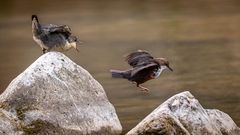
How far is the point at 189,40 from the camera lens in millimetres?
18547

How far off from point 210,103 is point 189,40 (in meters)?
7.04

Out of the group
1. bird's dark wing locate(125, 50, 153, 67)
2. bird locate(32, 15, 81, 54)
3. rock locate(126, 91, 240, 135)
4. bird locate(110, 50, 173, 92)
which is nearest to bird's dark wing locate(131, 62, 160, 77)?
bird locate(110, 50, 173, 92)

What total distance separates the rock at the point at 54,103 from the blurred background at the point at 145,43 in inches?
35.1

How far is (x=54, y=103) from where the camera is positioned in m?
9.03

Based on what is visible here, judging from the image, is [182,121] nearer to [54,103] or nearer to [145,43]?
[54,103]

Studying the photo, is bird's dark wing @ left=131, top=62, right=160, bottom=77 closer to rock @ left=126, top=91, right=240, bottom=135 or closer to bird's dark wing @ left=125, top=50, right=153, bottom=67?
bird's dark wing @ left=125, top=50, right=153, bottom=67

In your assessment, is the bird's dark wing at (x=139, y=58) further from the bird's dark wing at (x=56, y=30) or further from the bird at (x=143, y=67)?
the bird's dark wing at (x=56, y=30)

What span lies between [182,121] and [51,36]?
6.42 ft

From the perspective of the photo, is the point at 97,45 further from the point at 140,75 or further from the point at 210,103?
the point at 140,75

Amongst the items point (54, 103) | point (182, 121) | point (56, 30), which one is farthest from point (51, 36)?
point (182, 121)

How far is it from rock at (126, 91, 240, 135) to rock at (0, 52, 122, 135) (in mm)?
631

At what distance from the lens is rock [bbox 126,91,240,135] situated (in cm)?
848

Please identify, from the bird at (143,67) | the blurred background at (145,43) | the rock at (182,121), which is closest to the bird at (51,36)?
the bird at (143,67)

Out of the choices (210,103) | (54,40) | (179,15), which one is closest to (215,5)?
(179,15)
